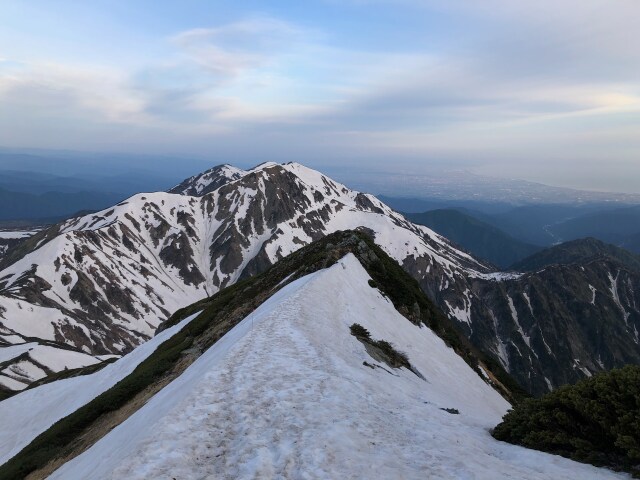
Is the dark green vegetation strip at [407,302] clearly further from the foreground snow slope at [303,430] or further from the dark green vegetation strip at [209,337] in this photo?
the foreground snow slope at [303,430]

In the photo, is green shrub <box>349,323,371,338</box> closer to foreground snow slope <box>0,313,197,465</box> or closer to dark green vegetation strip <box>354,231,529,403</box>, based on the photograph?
dark green vegetation strip <box>354,231,529,403</box>

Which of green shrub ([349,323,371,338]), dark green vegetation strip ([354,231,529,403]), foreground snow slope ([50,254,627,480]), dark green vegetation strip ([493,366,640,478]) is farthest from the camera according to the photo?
dark green vegetation strip ([354,231,529,403])

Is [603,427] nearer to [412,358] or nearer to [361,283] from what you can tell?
[412,358]

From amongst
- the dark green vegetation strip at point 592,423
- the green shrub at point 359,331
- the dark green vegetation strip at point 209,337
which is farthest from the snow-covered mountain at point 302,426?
the dark green vegetation strip at point 209,337

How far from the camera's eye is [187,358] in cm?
2628

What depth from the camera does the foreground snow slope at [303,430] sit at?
9.23 m

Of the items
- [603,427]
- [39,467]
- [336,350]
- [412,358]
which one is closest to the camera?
[603,427]

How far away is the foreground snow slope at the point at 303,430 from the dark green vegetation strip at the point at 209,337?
A: 9.72 metres

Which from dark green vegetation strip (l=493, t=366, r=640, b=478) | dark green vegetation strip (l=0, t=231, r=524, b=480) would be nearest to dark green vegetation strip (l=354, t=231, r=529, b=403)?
dark green vegetation strip (l=0, t=231, r=524, b=480)

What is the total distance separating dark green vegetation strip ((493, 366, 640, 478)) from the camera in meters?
9.63

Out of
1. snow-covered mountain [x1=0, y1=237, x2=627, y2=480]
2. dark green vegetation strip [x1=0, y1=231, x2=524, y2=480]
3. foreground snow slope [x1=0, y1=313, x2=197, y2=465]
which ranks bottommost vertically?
foreground snow slope [x1=0, y1=313, x2=197, y2=465]

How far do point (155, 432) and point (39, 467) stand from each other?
16.1 m

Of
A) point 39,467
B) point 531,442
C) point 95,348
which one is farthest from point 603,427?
point 95,348

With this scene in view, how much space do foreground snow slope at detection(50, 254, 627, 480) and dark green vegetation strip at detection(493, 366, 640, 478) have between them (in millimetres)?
583
